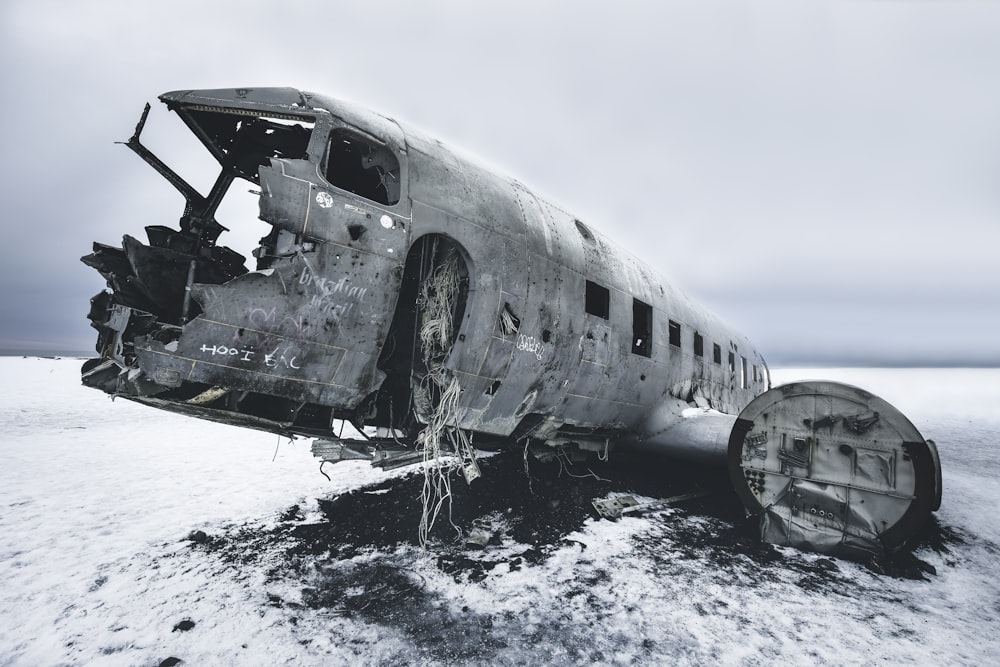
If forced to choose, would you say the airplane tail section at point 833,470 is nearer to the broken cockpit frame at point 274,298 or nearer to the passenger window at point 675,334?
the passenger window at point 675,334

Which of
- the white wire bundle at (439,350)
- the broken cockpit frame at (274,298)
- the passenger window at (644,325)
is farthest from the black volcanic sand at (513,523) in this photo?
the passenger window at (644,325)

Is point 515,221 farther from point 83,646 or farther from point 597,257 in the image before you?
point 83,646

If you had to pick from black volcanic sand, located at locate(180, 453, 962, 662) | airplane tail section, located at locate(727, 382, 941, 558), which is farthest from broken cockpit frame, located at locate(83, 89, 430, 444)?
airplane tail section, located at locate(727, 382, 941, 558)

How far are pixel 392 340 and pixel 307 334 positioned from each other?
4.15ft

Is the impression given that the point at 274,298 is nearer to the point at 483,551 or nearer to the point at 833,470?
the point at 483,551

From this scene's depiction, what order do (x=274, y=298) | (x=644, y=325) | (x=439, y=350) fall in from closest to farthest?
(x=274, y=298)
(x=439, y=350)
(x=644, y=325)

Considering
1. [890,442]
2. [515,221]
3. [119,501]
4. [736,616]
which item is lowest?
[119,501]

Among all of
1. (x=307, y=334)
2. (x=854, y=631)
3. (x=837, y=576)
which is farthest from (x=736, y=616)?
(x=307, y=334)

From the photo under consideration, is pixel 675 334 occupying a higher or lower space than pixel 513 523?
higher

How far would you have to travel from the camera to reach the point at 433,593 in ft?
14.8

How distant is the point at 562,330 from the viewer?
6180mm

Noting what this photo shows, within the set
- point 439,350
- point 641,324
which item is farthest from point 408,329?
point 641,324

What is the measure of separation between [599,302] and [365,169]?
4.22 meters

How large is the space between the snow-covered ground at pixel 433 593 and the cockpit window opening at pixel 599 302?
341 centimetres
